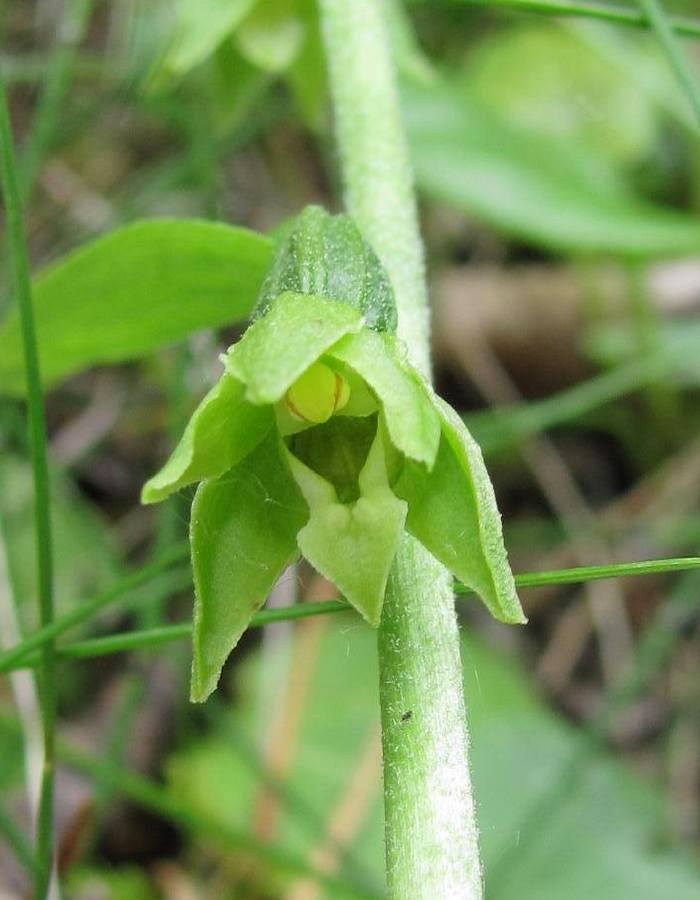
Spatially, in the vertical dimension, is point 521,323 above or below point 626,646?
above

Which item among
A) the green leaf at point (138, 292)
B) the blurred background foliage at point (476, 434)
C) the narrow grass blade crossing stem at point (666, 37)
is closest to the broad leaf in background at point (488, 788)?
the blurred background foliage at point (476, 434)

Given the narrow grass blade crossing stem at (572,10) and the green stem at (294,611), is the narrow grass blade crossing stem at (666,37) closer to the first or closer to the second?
the narrow grass blade crossing stem at (572,10)

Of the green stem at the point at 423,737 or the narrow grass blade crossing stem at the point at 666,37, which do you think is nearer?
the green stem at the point at 423,737

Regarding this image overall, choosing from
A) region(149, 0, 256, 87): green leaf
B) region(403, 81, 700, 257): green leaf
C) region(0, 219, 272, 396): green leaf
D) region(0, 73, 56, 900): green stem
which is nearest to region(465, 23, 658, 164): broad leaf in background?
region(403, 81, 700, 257): green leaf

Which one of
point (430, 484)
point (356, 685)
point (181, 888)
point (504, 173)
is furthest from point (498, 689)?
point (430, 484)

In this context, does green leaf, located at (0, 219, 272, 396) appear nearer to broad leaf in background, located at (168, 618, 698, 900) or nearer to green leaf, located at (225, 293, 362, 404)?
green leaf, located at (225, 293, 362, 404)

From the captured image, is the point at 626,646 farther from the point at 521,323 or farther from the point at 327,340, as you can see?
the point at 327,340
